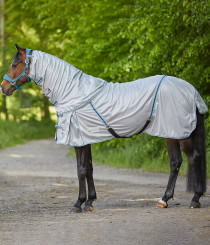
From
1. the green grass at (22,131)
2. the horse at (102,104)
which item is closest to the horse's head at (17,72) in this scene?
the horse at (102,104)

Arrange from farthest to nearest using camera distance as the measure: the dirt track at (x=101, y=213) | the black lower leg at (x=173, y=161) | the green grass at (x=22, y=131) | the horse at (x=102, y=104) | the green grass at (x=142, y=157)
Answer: the green grass at (x=22, y=131) → the green grass at (x=142, y=157) → the black lower leg at (x=173, y=161) → the horse at (x=102, y=104) → the dirt track at (x=101, y=213)

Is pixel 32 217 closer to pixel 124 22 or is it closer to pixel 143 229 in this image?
pixel 143 229

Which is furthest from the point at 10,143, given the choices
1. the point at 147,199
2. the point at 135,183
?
the point at 147,199

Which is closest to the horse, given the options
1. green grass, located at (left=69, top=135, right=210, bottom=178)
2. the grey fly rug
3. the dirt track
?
the grey fly rug

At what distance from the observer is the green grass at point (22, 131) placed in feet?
69.1

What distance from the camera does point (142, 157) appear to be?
13.1 meters

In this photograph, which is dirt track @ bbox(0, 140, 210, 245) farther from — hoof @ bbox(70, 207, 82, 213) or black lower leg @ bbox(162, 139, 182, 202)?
black lower leg @ bbox(162, 139, 182, 202)

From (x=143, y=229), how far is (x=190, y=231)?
1.56ft

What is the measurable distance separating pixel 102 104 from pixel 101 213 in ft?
4.55

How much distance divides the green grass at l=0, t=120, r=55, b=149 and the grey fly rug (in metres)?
13.0

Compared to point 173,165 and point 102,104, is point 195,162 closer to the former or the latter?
point 173,165

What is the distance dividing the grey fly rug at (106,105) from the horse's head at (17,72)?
0.34ft

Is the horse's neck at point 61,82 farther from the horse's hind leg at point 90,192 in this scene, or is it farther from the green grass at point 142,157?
the green grass at point 142,157

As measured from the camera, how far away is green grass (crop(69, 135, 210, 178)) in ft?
38.5
